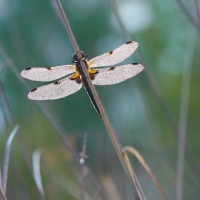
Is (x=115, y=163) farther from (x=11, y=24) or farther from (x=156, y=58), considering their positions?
A: (x=156, y=58)

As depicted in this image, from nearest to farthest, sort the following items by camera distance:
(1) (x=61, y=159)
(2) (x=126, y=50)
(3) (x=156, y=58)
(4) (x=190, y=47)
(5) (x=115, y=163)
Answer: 1. (2) (x=126, y=50)
2. (4) (x=190, y=47)
3. (1) (x=61, y=159)
4. (5) (x=115, y=163)
5. (3) (x=156, y=58)

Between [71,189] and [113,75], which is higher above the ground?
[113,75]

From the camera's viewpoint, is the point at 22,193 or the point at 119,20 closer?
the point at 119,20

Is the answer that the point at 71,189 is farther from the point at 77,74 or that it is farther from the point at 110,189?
the point at 77,74

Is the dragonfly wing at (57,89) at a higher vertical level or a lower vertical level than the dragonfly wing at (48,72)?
lower

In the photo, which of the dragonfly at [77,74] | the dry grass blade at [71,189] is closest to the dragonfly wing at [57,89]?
the dragonfly at [77,74]

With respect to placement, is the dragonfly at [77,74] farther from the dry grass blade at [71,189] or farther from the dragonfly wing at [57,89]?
the dry grass blade at [71,189]

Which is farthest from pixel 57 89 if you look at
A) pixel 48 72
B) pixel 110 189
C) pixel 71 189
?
pixel 110 189

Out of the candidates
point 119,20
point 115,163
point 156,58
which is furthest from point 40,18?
point 119,20
